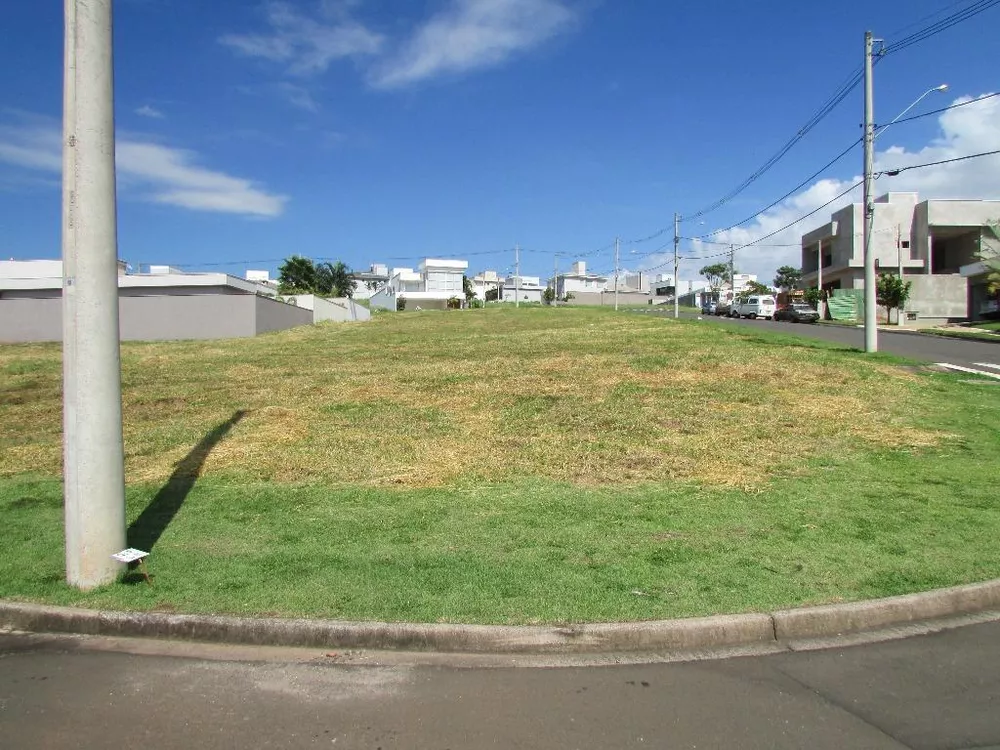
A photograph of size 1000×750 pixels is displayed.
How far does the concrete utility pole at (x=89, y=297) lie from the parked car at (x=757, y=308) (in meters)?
55.2

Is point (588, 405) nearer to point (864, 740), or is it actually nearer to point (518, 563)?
point (518, 563)

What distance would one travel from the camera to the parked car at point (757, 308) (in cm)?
5662

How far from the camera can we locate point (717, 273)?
413 ft

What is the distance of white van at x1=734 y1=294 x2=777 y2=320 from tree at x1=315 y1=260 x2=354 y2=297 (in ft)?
126

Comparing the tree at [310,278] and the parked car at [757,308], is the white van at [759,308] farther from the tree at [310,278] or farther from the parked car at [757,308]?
the tree at [310,278]

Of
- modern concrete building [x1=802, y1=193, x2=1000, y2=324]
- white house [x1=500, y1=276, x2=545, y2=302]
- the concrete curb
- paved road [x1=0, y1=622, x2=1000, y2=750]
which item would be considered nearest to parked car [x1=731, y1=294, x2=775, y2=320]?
modern concrete building [x1=802, y1=193, x2=1000, y2=324]

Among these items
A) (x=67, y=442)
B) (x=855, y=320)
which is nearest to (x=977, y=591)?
(x=67, y=442)

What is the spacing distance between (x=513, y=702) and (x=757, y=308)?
57.1m

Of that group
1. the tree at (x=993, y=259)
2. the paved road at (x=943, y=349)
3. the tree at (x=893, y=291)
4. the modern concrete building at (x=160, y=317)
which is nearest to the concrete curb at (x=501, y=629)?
the paved road at (x=943, y=349)

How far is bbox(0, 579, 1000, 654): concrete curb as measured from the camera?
4.62 meters

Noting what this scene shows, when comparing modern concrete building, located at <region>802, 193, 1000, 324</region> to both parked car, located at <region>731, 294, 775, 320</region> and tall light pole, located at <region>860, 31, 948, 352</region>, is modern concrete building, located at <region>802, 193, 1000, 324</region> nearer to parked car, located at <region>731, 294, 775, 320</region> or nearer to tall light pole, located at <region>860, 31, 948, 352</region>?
parked car, located at <region>731, 294, 775, 320</region>

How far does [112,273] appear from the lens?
548 centimetres

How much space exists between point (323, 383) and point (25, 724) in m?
12.6

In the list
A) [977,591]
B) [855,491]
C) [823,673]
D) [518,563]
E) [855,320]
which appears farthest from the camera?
[855,320]
